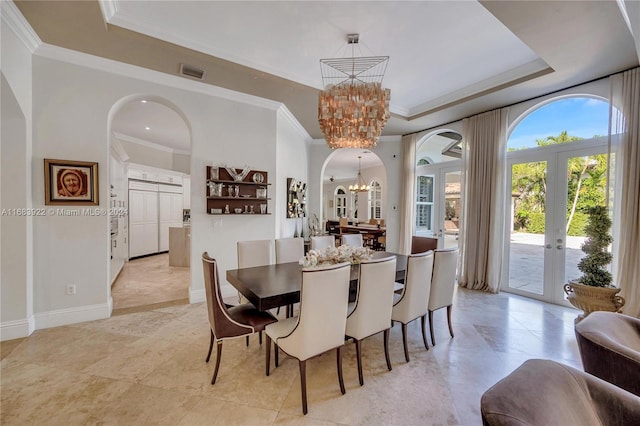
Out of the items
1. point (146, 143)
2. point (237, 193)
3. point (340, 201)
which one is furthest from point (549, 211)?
point (340, 201)

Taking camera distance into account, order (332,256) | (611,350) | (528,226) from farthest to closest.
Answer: (528,226) → (332,256) → (611,350)

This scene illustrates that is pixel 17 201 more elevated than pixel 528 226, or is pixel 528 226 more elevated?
pixel 17 201

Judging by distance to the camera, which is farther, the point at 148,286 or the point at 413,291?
the point at 148,286

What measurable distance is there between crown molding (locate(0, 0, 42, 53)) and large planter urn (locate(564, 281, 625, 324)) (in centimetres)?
639

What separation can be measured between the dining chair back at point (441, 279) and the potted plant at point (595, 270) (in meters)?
1.54

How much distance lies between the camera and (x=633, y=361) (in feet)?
4.16

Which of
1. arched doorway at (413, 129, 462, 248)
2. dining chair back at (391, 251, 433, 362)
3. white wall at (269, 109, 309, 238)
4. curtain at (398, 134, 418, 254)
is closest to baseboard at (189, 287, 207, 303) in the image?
white wall at (269, 109, 309, 238)

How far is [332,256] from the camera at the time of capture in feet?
9.03

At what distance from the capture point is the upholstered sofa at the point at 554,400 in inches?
33.0

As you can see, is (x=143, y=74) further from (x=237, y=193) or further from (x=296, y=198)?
(x=296, y=198)

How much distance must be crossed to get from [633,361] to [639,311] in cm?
286

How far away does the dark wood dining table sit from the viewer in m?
2.06

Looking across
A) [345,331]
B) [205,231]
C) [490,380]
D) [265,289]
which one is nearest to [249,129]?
[205,231]

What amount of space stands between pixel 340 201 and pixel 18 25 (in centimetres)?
1276
